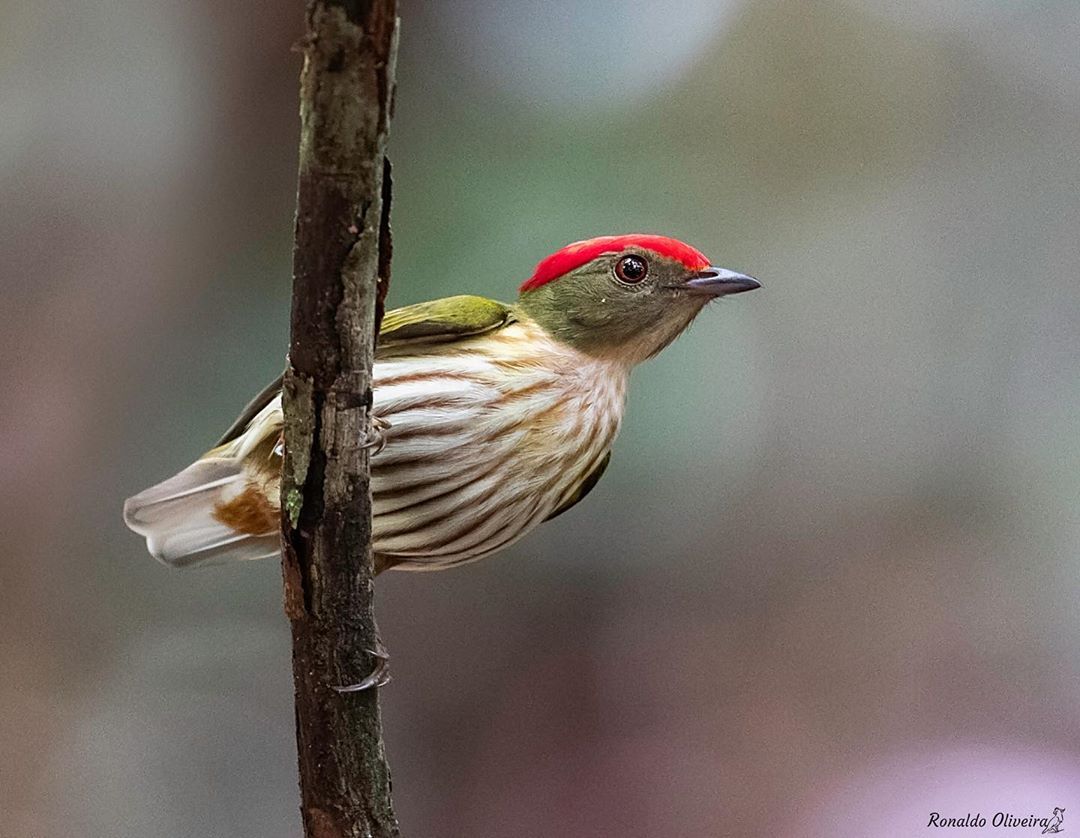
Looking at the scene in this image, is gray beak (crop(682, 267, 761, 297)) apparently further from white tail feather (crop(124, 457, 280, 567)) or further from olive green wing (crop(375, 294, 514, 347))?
white tail feather (crop(124, 457, 280, 567))

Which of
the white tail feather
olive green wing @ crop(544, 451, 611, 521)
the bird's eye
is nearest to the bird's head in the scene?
the bird's eye

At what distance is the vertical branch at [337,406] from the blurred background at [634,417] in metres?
0.48

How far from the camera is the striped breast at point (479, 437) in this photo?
1.31 metres

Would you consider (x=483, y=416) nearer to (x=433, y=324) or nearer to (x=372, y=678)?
(x=433, y=324)

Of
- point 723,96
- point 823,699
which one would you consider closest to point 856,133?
point 723,96

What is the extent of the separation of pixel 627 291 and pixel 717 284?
12cm

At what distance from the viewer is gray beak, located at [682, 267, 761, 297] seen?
4.46 ft

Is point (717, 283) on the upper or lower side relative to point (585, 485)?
upper

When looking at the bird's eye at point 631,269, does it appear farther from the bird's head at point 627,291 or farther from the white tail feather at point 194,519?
the white tail feather at point 194,519

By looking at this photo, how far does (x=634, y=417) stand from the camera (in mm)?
1685

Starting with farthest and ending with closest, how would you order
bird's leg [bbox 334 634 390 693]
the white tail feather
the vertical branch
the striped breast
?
1. the white tail feather
2. the striped breast
3. bird's leg [bbox 334 634 390 693]
4. the vertical branch

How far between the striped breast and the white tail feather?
218mm
